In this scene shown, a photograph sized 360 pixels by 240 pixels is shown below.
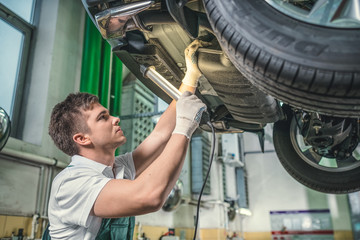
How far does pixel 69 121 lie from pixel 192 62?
480 millimetres

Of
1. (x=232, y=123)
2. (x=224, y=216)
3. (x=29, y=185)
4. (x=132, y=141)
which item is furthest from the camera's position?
(x=224, y=216)

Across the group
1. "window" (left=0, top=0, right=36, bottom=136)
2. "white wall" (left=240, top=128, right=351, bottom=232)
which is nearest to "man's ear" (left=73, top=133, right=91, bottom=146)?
"window" (left=0, top=0, right=36, bottom=136)

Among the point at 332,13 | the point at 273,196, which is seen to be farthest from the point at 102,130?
the point at 273,196

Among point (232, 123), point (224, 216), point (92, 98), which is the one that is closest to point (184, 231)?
point (224, 216)

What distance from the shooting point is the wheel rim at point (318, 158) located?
1554mm

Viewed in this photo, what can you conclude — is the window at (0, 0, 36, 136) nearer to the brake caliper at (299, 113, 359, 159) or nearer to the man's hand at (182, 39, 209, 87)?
the man's hand at (182, 39, 209, 87)

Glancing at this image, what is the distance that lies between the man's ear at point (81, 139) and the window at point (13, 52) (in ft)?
5.04

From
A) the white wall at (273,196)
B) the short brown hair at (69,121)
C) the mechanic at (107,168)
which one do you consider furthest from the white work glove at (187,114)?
the white wall at (273,196)

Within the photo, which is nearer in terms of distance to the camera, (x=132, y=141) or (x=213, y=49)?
(x=213, y=49)

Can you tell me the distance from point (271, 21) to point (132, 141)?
8.93 feet

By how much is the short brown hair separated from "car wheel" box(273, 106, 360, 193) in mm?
985

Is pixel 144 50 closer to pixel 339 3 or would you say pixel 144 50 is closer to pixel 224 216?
pixel 339 3

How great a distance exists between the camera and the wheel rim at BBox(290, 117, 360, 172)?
1.55 m

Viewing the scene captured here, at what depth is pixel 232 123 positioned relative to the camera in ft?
4.92
